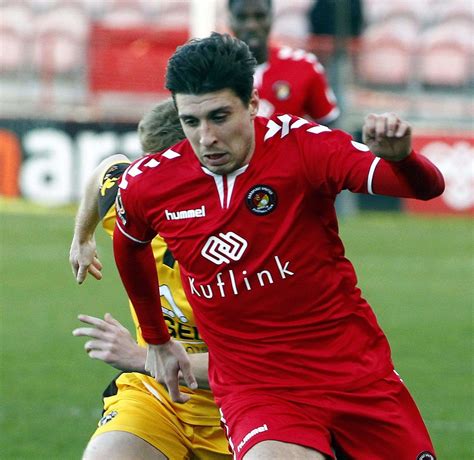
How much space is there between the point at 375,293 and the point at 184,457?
8275 mm

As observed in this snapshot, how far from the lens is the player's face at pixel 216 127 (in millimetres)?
4090

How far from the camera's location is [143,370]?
15.9ft

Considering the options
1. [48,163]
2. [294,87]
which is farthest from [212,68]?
[48,163]

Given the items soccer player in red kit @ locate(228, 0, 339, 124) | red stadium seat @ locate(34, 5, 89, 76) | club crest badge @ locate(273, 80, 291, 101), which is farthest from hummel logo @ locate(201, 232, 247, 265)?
red stadium seat @ locate(34, 5, 89, 76)

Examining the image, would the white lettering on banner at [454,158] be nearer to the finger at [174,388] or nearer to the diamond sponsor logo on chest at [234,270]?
the finger at [174,388]

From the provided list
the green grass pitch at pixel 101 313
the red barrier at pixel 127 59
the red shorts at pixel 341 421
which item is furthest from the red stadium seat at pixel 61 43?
the red shorts at pixel 341 421

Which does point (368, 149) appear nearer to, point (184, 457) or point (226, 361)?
point (226, 361)

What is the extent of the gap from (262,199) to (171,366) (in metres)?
0.81

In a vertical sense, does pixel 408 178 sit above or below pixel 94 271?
above

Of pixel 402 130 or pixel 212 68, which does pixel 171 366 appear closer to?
pixel 212 68

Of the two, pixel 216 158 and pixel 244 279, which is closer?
pixel 216 158

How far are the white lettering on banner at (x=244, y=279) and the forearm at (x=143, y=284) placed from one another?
1.20 feet

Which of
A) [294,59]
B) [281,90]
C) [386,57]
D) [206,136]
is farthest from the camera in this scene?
[386,57]

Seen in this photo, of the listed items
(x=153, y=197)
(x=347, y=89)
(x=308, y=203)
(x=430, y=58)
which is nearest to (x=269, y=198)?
(x=308, y=203)
